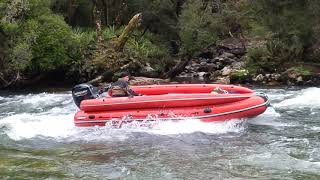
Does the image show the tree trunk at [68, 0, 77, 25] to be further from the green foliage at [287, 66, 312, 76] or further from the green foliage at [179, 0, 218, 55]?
the green foliage at [287, 66, 312, 76]

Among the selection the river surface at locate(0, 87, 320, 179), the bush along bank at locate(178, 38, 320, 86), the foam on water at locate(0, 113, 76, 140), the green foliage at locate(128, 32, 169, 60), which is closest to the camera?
the river surface at locate(0, 87, 320, 179)

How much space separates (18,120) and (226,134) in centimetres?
612

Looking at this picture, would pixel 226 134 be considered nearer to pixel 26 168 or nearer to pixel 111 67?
pixel 26 168

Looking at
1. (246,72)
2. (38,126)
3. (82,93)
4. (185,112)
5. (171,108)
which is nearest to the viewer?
(185,112)

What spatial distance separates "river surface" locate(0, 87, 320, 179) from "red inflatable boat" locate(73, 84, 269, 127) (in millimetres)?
218

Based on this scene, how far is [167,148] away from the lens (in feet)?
34.1

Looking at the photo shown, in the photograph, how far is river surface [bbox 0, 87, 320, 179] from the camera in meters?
8.34

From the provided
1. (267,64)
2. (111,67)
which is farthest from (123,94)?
(267,64)

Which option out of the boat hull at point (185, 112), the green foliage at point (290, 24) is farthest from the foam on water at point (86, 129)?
the green foliage at point (290, 24)

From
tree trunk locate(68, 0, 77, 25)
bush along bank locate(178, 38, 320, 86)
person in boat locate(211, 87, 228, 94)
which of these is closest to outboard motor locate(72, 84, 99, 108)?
→ person in boat locate(211, 87, 228, 94)

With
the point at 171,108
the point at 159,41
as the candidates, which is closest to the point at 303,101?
the point at 171,108

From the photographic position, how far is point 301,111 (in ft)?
48.0

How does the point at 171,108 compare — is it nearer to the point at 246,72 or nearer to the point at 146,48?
the point at 246,72

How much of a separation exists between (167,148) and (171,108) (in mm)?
2237
